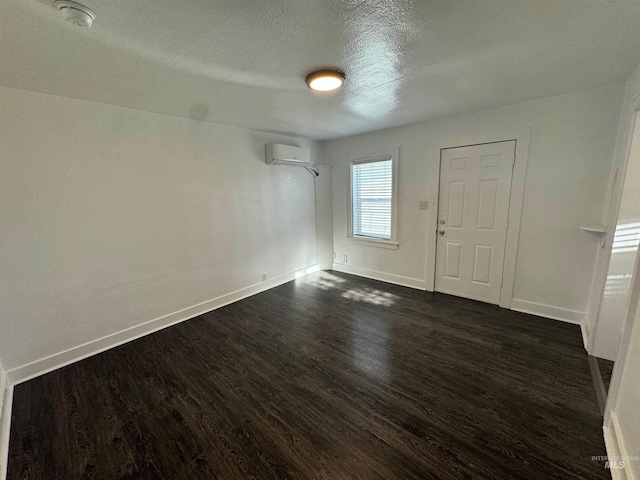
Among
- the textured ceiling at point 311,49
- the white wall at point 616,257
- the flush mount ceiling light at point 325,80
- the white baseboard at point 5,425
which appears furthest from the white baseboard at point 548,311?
the white baseboard at point 5,425

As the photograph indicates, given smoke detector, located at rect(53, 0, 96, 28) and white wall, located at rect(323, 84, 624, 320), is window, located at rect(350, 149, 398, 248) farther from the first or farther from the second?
smoke detector, located at rect(53, 0, 96, 28)

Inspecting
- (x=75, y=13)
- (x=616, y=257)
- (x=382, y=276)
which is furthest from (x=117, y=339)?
(x=616, y=257)

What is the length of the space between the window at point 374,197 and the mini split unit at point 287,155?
0.78 meters

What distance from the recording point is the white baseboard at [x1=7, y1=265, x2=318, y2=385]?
2166 mm

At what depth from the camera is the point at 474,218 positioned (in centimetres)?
330

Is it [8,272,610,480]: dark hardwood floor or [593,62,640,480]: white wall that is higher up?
[593,62,640,480]: white wall

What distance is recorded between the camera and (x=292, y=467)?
142 cm

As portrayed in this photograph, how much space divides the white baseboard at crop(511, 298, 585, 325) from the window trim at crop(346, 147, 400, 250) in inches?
65.2

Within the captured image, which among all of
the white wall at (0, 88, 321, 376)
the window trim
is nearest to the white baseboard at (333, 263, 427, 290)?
the window trim

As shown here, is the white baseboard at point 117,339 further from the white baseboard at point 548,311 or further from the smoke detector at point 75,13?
the white baseboard at point 548,311

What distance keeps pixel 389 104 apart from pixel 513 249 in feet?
7.18

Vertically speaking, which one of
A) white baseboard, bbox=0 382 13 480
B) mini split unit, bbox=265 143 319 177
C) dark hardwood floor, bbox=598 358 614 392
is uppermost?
mini split unit, bbox=265 143 319 177

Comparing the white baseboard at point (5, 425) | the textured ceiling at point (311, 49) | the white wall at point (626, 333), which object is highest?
the textured ceiling at point (311, 49)

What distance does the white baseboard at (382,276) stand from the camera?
390 cm
